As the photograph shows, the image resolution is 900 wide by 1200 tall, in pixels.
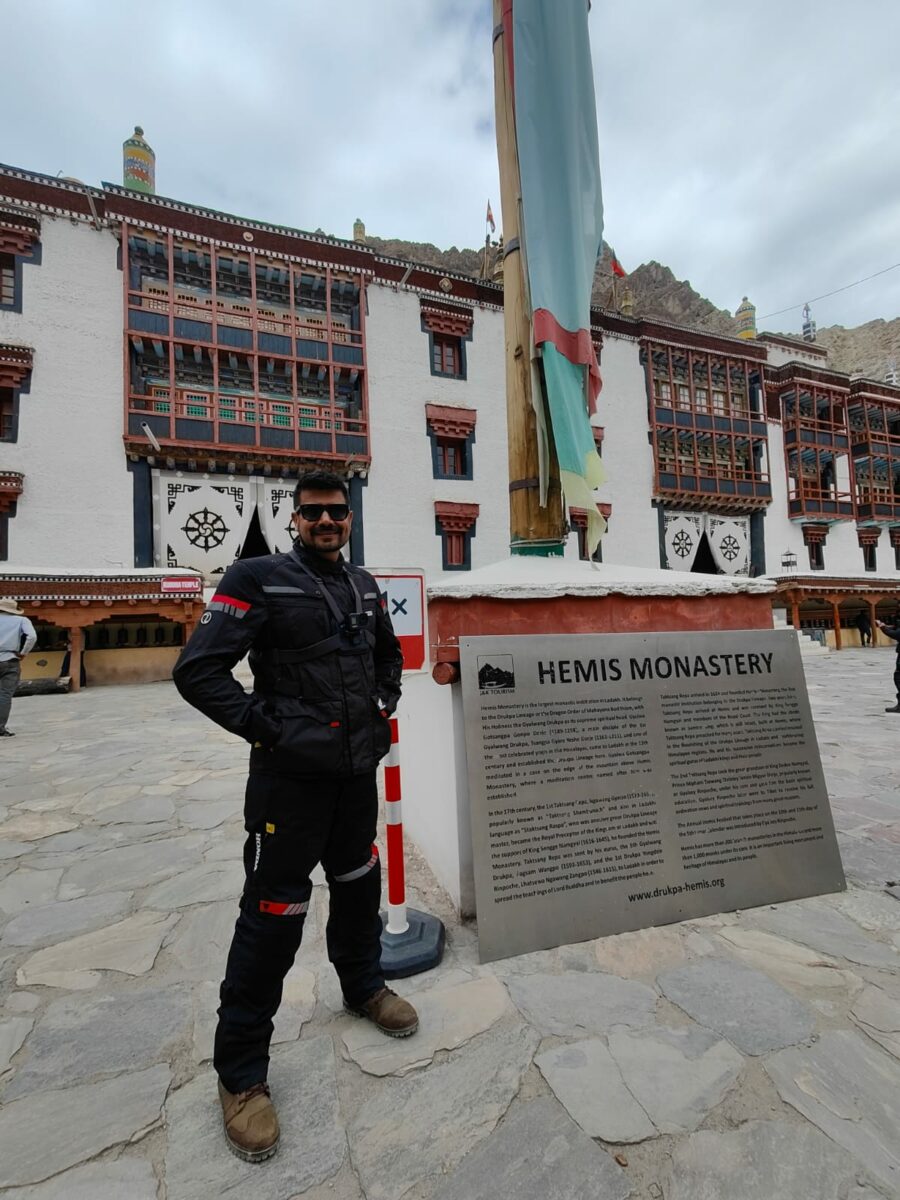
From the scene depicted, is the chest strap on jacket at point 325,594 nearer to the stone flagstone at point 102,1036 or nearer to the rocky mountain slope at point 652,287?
the stone flagstone at point 102,1036

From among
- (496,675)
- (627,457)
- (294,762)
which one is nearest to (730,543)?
(627,457)

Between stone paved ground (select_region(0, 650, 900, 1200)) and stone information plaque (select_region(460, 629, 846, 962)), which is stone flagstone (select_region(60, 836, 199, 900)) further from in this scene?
stone information plaque (select_region(460, 629, 846, 962))

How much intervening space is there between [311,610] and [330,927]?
3.55ft

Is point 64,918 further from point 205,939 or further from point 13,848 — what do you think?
point 13,848

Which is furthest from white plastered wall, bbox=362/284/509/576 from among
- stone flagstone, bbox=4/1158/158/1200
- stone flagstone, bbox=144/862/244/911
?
stone flagstone, bbox=4/1158/158/1200

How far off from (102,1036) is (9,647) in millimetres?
6807

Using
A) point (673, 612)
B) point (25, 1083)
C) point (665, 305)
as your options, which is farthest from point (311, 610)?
point (665, 305)

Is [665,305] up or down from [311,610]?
up

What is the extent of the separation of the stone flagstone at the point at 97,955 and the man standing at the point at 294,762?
977mm

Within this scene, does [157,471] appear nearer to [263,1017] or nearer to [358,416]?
[358,416]

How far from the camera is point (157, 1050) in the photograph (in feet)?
6.01

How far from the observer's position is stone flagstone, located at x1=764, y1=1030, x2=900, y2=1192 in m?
1.39

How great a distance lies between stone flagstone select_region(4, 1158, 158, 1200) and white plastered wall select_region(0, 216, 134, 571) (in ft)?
55.7

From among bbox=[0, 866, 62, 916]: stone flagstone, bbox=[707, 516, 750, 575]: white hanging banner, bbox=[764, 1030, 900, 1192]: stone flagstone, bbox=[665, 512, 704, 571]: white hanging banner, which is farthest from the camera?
bbox=[707, 516, 750, 575]: white hanging banner
